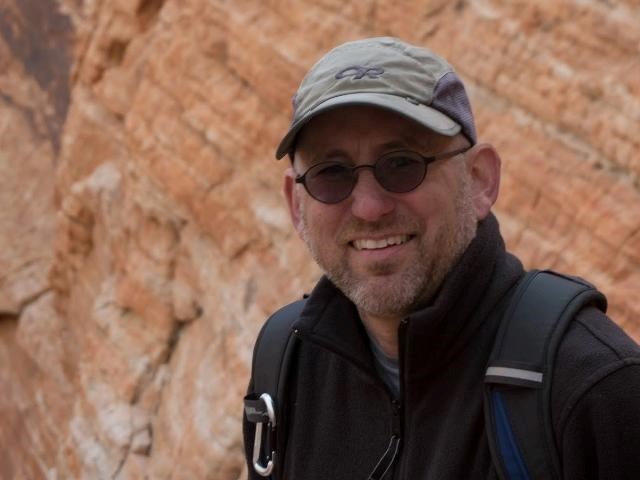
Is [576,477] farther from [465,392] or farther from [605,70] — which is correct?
[605,70]

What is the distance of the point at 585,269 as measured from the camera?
538 cm

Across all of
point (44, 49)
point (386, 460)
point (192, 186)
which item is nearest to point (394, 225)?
point (386, 460)

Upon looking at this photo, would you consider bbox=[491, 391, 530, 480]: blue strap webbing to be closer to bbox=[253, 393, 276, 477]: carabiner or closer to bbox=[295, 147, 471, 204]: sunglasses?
bbox=[295, 147, 471, 204]: sunglasses

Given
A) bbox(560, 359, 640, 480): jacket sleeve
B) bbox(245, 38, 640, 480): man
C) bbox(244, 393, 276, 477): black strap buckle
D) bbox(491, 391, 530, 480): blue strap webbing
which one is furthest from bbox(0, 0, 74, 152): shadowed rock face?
bbox(560, 359, 640, 480): jacket sleeve

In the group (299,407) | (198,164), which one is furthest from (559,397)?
(198,164)

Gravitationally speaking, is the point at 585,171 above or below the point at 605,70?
below

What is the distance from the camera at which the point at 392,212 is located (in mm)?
2264

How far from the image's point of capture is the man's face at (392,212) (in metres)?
2.25

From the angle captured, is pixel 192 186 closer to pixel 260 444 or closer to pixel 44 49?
pixel 260 444

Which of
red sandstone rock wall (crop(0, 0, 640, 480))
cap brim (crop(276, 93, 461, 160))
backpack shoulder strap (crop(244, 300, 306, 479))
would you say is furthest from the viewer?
red sandstone rock wall (crop(0, 0, 640, 480))

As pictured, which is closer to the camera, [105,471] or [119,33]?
[105,471]

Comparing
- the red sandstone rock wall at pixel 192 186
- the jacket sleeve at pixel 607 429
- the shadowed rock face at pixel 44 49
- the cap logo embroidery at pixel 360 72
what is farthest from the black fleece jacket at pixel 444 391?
the shadowed rock face at pixel 44 49

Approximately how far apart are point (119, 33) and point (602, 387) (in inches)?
377

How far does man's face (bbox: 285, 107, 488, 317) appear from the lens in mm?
2250
